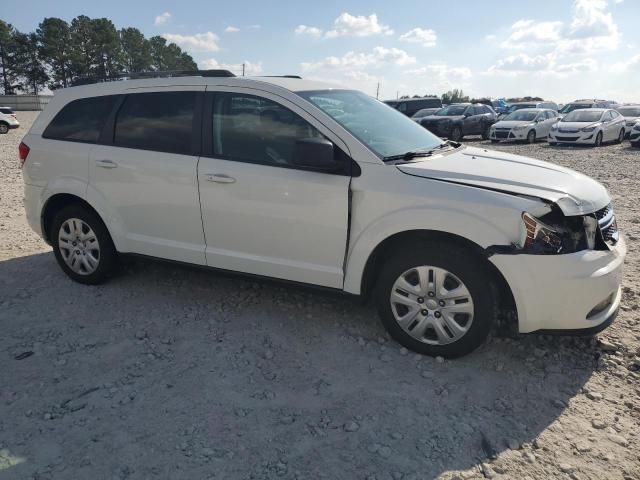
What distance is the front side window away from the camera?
3.64m

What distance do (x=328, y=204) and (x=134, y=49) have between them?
9140 centimetres

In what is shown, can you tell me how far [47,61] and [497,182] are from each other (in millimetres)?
81291

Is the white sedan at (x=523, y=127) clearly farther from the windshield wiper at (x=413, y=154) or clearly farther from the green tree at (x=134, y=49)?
the green tree at (x=134, y=49)

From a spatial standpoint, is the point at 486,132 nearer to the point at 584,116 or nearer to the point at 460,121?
the point at 460,121

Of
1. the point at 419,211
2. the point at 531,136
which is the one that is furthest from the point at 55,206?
the point at 531,136

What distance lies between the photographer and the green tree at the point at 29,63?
68.5 meters

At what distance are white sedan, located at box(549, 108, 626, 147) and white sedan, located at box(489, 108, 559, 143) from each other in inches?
57.8

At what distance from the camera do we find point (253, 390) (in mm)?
3104

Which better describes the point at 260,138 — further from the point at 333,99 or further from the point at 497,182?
the point at 497,182

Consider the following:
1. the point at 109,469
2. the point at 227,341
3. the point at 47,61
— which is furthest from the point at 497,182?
the point at 47,61

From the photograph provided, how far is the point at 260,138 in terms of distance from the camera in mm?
3746

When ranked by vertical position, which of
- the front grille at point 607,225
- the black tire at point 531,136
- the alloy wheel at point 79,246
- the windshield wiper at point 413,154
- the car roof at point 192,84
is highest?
the car roof at point 192,84

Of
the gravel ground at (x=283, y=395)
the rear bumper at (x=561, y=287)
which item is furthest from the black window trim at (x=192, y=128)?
the rear bumper at (x=561, y=287)

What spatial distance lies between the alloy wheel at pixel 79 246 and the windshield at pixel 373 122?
239 cm
